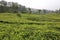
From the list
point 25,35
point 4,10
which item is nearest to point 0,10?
point 4,10

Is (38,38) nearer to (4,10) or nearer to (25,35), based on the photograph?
(25,35)

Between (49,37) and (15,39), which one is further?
(49,37)

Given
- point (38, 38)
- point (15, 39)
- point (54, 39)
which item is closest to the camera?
point (15, 39)

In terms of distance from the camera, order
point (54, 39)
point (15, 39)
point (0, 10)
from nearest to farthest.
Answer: point (15, 39) < point (54, 39) < point (0, 10)

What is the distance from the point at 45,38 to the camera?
69.3ft

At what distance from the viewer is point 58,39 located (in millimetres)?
22016

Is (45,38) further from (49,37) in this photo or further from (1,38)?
(1,38)

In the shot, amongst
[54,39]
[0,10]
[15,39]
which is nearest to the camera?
[15,39]

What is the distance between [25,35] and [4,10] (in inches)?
2307

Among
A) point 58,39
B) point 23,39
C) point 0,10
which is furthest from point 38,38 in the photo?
point 0,10

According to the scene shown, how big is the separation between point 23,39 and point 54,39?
15.3 feet

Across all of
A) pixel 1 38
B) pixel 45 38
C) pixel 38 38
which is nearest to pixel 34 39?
pixel 38 38

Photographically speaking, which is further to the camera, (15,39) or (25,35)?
(25,35)

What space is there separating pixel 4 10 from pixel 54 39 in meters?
59.9
